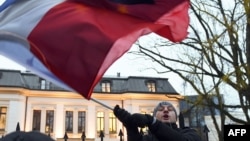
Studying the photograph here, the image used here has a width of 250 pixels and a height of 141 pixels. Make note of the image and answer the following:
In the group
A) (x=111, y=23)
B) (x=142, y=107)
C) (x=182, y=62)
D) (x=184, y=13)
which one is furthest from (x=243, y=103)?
(x=142, y=107)

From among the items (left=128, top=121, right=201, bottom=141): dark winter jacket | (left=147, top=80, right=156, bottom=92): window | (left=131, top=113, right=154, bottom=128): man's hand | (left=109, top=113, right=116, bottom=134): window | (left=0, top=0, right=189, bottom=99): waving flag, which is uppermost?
(left=147, top=80, right=156, bottom=92): window

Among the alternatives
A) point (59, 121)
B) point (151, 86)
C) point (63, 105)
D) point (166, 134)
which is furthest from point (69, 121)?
point (166, 134)

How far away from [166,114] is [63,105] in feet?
98.6

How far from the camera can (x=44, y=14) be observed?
3.47 meters

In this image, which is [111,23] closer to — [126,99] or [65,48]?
[65,48]

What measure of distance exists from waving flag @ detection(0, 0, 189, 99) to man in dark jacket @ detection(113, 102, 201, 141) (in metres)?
0.40

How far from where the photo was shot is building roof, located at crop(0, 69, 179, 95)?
3128 cm

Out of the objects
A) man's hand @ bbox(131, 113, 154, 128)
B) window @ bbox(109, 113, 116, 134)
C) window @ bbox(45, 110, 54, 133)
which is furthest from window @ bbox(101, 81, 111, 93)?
man's hand @ bbox(131, 113, 154, 128)

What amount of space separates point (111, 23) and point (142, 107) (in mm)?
30331

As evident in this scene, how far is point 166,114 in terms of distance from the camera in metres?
3.22

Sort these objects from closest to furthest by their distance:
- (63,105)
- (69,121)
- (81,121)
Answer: (69,121), (63,105), (81,121)

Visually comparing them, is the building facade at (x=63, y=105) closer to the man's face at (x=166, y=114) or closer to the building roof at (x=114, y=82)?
the building roof at (x=114, y=82)

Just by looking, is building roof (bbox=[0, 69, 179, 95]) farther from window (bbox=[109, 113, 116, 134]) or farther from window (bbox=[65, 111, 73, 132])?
window (bbox=[109, 113, 116, 134])

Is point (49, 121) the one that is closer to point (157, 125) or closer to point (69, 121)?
point (69, 121)
